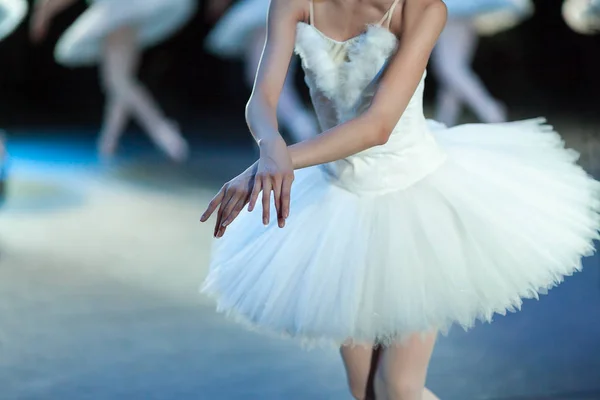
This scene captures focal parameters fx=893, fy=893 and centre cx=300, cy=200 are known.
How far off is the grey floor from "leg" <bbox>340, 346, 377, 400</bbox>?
70 cm

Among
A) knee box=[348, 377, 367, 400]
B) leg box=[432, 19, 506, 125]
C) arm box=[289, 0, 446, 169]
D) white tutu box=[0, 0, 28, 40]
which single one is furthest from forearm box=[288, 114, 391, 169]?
leg box=[432, 19, 506, 125]

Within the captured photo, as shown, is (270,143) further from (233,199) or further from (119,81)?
(119,81)

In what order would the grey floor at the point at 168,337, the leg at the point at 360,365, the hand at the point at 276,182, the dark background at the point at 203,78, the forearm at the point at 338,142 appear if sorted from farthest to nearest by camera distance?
the dark background at the point at 203,78 < the grey floor at the point at 168,337 < the leg at the point at 360,365 < the forearm at the point at 338,142 < the hand at the point at 276,182

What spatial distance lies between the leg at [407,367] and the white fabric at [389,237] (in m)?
0.05

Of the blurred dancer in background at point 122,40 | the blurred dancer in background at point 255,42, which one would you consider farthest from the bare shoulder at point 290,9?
the blurred dancer in background at point 122,40

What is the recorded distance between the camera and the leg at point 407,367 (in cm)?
179

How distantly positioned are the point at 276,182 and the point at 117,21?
5039 millimetres

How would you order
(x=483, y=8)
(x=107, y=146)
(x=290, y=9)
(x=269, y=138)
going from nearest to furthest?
(x=269, y=138), (x=290, y=9), (x=483, y=8), (x=107, y=146)

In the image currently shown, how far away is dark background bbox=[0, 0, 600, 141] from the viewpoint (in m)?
8.81

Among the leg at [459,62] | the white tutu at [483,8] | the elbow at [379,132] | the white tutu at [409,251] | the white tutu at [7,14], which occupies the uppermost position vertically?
the elbow at [379,132]

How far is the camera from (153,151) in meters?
7.19

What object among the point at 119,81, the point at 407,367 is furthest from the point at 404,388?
the point at 119,81

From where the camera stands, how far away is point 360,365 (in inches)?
75.5

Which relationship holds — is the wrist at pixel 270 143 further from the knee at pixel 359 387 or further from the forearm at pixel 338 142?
the knee at pixel 359 387
